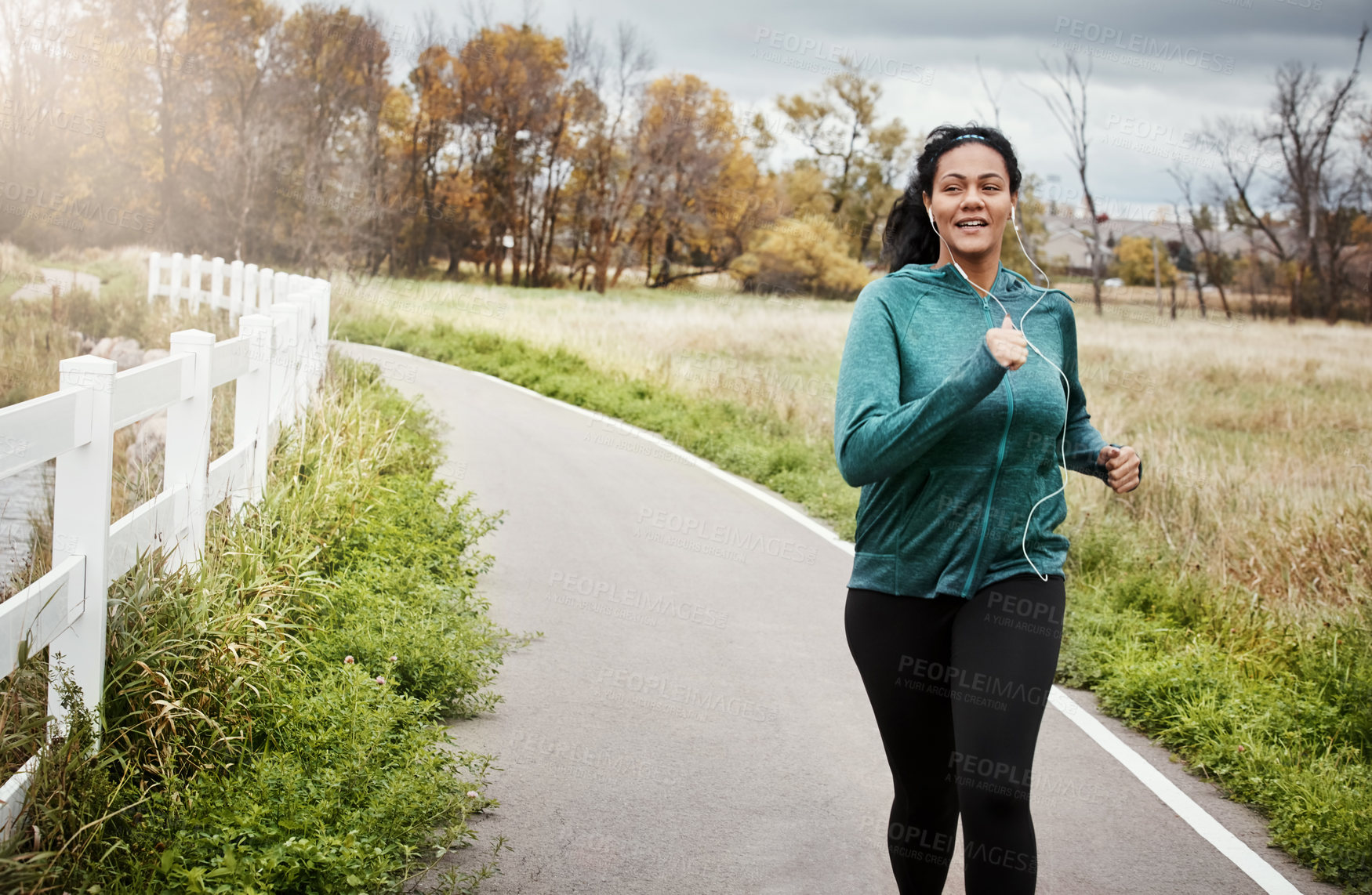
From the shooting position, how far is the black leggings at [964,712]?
274 cm

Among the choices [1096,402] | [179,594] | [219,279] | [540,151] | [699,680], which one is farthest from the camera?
[540,151]

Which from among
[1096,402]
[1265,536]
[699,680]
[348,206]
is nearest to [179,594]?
[699,680]

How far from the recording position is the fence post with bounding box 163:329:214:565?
16.0ft

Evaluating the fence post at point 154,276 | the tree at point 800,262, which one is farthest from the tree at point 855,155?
the fence post at point 154,276

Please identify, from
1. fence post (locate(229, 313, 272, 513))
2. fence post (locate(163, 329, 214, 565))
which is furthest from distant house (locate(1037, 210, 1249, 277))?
fence post (locate(163, 329, 214, 565))

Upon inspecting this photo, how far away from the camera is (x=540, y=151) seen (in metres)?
59.2

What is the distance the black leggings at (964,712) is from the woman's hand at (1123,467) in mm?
344

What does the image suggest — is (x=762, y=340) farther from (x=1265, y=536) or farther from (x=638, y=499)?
(x=1265, y=536)

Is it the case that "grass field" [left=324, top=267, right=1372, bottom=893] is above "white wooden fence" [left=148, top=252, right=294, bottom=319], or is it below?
below

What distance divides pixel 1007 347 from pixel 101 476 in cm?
275

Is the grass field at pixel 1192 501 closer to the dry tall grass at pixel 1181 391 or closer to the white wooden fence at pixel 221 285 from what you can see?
the dry tall grass at pixel 1181 391

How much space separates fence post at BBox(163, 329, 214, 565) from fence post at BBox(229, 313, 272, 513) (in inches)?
47.1

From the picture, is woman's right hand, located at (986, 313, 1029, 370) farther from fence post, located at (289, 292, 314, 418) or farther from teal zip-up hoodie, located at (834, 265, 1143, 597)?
fence post, located at (289, 292, 314, 418)

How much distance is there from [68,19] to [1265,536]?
37585 millimetres
